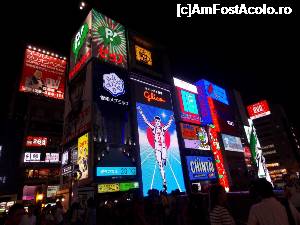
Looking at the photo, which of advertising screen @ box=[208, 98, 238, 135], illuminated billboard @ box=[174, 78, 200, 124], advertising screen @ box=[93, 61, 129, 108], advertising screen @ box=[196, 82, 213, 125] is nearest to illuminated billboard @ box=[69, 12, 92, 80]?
advertising screen @ box=[93, 61, 129, 108]

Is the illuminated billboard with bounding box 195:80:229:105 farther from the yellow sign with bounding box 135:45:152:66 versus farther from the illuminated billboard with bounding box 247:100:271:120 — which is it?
the illuminated billboard with bounding box 247:100:271:120

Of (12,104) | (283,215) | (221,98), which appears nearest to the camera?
(283,215)

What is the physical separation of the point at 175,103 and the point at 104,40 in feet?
40.0

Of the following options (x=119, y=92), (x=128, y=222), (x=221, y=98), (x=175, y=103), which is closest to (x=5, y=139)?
(x=119, y=92)

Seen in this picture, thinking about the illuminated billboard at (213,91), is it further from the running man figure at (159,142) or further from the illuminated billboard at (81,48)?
the illuminated billboard at (81,48)

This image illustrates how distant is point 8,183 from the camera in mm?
28938

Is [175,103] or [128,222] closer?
[128,222]

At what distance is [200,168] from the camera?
91.8 ft

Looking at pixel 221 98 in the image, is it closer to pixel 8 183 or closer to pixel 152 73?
pixel 152 73

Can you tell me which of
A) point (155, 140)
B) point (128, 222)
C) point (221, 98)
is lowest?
point (128, 222)

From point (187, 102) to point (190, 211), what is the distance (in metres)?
26.8

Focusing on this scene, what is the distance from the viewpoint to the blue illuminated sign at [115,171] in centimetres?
1862

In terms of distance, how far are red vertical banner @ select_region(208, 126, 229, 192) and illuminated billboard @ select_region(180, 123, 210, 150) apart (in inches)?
51.7

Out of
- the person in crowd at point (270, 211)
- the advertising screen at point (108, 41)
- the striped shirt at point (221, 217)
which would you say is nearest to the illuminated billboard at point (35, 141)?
the advertising screen at point (108, 41)
